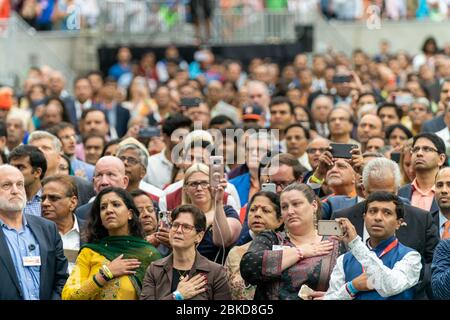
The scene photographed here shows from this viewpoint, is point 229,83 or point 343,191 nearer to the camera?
point 343,191

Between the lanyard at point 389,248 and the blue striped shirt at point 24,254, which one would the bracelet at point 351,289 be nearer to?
the lanyard at point 389,248

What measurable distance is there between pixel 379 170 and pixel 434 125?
411 centimetres

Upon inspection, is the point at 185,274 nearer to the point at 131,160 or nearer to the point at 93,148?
the point at 131,160

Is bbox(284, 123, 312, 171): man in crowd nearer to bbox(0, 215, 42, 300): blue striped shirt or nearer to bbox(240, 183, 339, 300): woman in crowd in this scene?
bbox(240, 183, 339, 300): woman in crowd

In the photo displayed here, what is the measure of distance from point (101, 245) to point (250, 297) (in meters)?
1.17

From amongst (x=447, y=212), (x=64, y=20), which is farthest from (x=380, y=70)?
(x=447, y=212)

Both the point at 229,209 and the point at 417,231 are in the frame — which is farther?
the point at 229,209

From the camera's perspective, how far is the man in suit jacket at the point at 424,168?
40.9ft

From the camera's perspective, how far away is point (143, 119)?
1825 centimetres

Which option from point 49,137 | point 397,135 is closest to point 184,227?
point 49,137

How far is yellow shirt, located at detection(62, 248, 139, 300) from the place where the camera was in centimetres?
1067

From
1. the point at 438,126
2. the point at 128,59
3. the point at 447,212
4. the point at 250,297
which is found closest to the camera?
the point at 250,297

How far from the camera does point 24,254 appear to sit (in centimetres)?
1075

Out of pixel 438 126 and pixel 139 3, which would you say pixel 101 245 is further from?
pixel 139 3
